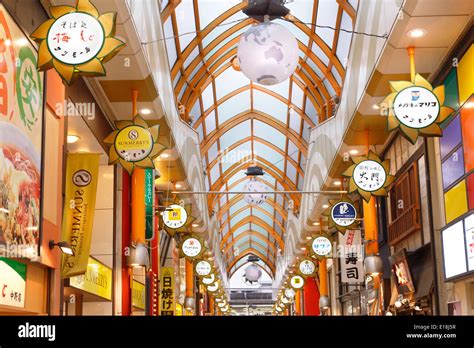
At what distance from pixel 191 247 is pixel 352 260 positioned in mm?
4172

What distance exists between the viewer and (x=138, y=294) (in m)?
13.0

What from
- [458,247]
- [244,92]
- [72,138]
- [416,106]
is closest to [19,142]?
[416,106]

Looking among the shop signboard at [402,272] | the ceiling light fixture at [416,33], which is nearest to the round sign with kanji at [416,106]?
the ceiling light fixture at [416,33]

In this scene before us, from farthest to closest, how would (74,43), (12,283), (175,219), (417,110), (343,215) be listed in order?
(175,219) → (343,215) → (417,110) → (74,43) → (12,283)

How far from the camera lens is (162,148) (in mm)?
9242

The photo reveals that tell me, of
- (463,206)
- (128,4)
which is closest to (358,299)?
(463,206)

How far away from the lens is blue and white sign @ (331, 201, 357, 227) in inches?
528

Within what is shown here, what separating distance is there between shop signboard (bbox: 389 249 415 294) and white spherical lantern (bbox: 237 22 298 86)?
300 inches

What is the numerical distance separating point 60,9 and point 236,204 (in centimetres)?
2774

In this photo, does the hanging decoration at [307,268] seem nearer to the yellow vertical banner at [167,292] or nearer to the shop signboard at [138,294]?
the yellow vertical banner at [167,292]

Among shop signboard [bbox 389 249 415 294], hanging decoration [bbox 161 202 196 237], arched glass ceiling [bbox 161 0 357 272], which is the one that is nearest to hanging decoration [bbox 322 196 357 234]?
shop signboard [bbox 389 249 415 294]

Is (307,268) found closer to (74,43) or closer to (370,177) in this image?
(370,177)

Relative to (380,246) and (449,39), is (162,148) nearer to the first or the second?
(449,39)

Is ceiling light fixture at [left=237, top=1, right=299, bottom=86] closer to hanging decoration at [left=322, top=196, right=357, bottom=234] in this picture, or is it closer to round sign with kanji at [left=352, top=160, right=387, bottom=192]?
round sign with kanji at [left=352, top=160, right=387, bottom=192]
